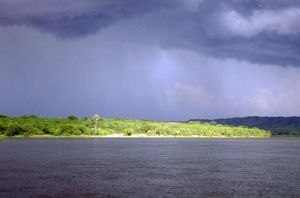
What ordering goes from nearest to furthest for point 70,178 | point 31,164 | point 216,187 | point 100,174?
point 216,187 → point 70,178 → point 100,174 → point 31,164

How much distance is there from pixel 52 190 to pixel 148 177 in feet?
85.1

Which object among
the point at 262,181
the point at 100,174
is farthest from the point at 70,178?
the point at 262,181

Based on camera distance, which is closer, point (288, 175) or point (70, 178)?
point (70, 178)

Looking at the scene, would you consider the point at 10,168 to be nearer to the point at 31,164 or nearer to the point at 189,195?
the point at 31,164

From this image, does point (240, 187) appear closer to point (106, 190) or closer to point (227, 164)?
point (106, 190)

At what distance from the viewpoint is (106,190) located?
260 feet

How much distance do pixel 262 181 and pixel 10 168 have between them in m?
59.0

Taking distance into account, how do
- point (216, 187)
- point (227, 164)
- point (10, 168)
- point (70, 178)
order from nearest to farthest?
1. point (216, 187)
2. point (70, 178)
3. point (10, 168)
4. point (227, 164)

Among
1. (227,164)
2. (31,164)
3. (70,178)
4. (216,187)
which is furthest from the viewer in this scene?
(227,164)

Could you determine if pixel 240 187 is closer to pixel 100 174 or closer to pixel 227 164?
pixel 100 174

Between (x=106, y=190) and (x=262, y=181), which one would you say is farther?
(x=262, y=181)

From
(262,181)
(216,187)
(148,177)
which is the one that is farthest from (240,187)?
(148,177)

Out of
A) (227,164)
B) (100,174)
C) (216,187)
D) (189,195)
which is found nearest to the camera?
(189,195)

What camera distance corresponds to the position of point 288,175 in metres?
105
